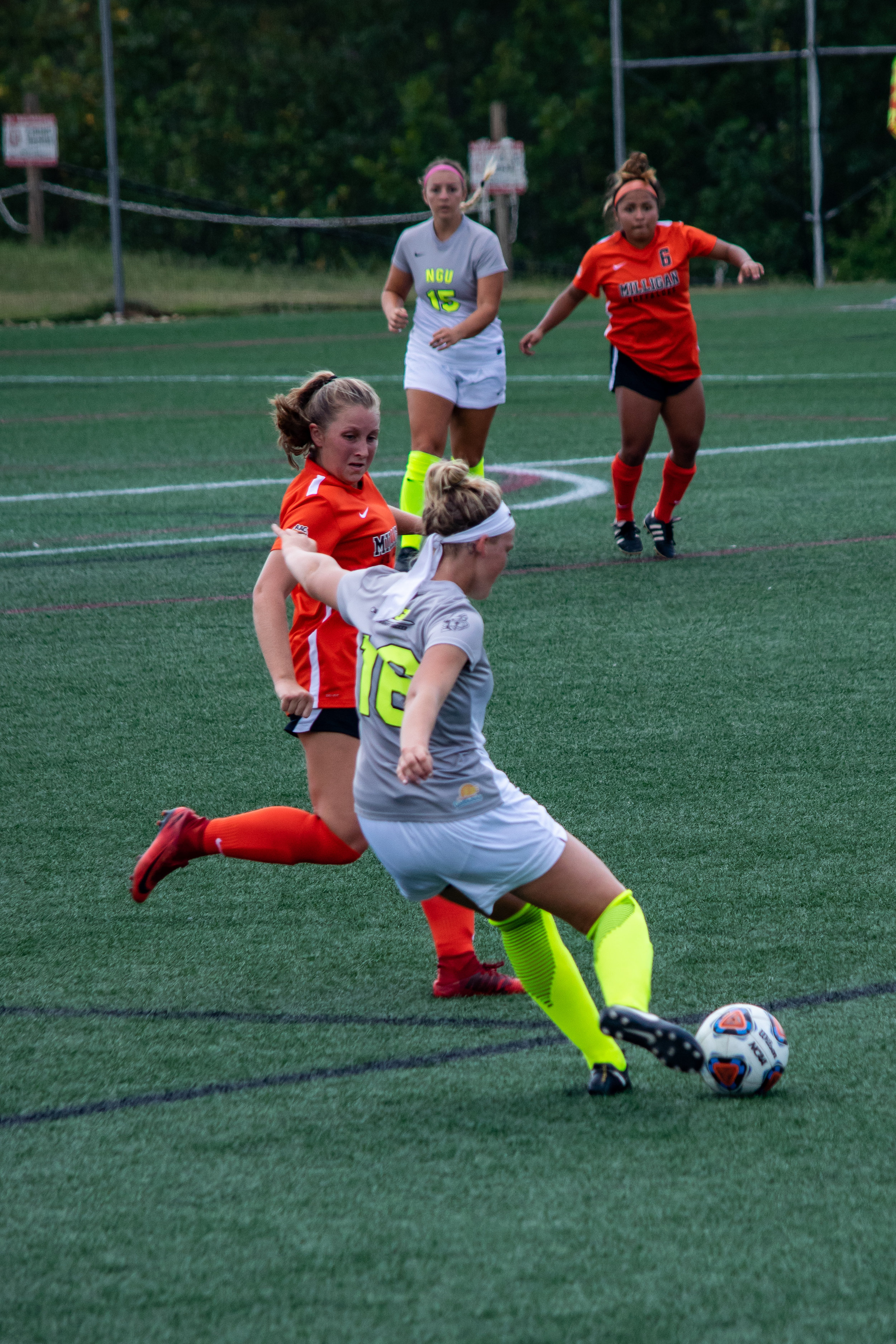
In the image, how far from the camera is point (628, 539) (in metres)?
10.2

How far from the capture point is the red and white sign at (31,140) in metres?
33.9

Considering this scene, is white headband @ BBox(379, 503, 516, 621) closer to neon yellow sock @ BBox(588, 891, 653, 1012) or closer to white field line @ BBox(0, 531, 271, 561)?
neon yellow sock @ BBox(588, 891, 653, 1012)

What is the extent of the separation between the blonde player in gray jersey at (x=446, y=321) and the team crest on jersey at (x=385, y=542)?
488 cm

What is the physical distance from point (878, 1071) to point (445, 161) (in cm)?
750

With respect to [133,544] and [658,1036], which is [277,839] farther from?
[133,544]

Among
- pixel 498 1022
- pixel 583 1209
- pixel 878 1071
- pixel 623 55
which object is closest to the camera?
pixel 583 1209

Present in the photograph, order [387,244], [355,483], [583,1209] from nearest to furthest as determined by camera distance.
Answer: [583,1209] < [355,483] < [387,244]

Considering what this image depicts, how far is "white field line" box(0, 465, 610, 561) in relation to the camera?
1083 cm

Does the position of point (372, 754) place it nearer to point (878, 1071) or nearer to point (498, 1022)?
point (498, 1022)

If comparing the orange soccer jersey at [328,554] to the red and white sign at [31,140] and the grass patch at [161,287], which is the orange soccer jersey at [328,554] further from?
the red and white sign at [31,140]

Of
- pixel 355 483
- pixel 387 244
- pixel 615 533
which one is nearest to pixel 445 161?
pixel 615 533

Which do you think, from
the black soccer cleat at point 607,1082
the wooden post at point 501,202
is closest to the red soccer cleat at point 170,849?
the black soccer cleat at point 607,1082

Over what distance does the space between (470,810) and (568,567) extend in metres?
6.30

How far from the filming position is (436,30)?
5438 centimetres
